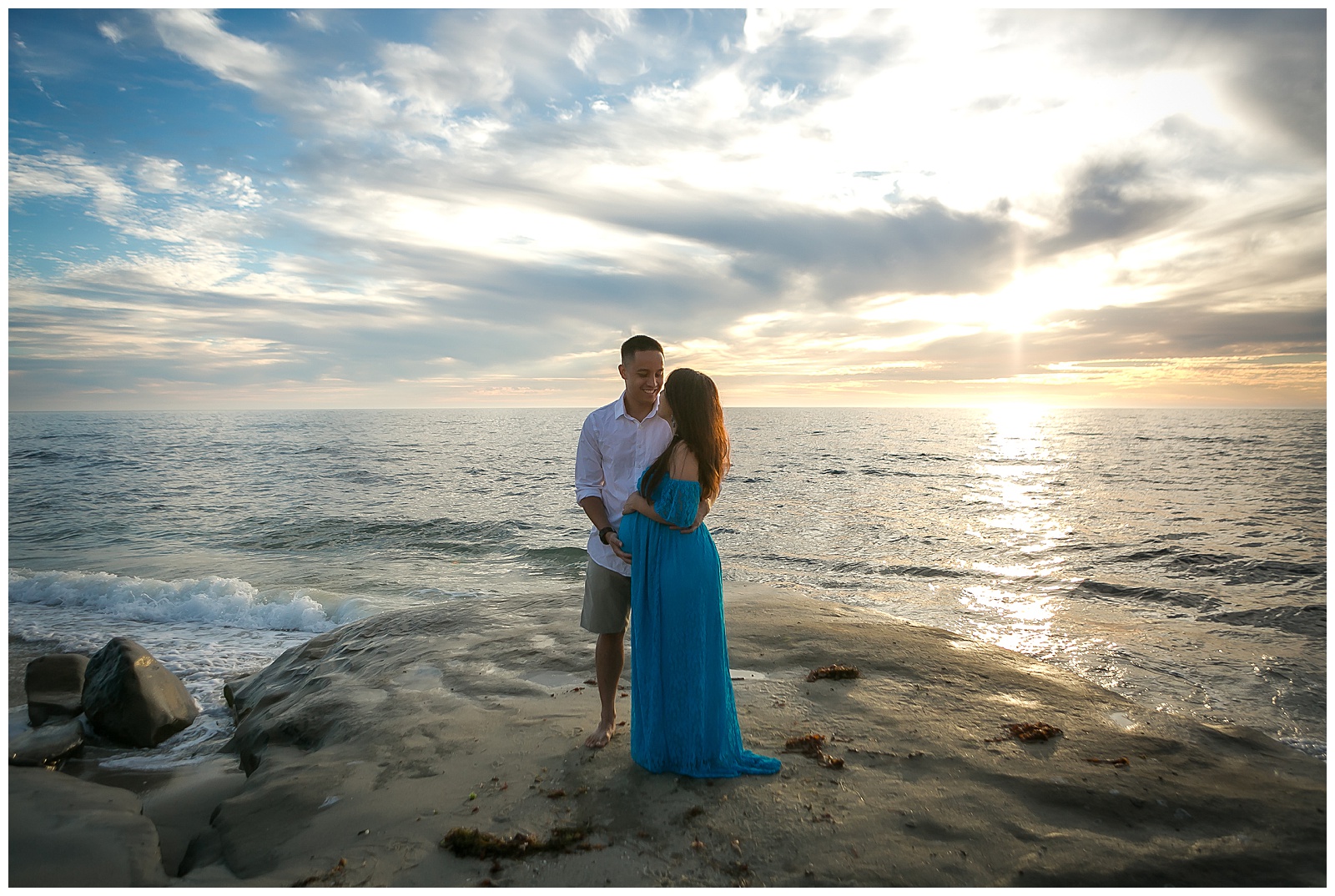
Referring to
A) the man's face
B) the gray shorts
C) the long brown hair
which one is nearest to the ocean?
the gray shorts

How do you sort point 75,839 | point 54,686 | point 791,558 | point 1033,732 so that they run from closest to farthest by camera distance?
point 75,839 → point 1033,732 → point 54,686 → point 791,558

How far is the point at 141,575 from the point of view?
12.2m

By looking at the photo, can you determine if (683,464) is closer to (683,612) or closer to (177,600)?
(683,612)

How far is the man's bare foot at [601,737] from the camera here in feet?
13.2

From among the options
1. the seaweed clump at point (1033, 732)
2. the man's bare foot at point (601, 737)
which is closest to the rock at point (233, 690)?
the man's bare foot at point (601, 737)

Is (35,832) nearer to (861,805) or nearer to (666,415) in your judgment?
(666,415)

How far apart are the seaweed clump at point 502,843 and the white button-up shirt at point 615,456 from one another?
4.55ft

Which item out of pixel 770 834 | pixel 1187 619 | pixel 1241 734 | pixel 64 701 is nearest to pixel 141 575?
pixel 64 701

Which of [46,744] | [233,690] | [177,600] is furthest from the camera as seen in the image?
[177,600]

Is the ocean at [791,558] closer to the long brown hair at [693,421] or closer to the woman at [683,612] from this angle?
the woman at [683,612]

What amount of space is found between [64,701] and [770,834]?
6.48m

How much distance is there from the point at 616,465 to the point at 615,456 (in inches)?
2.2

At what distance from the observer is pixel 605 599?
3947mm

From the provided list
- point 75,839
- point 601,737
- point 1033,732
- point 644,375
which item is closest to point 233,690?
point 75,839
